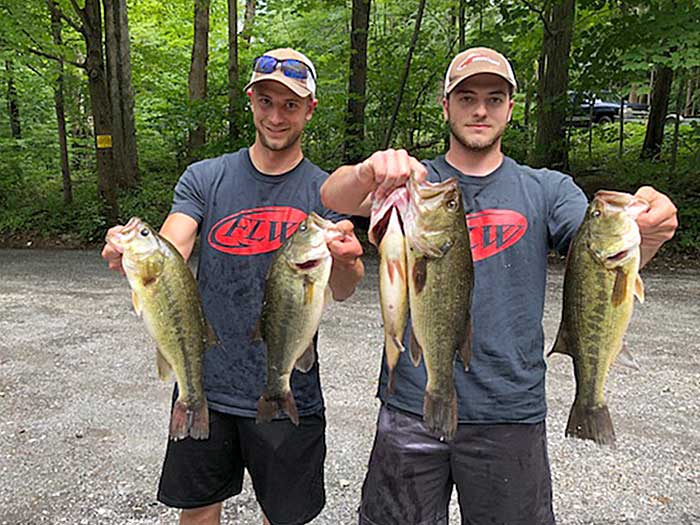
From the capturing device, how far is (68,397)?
557 cm

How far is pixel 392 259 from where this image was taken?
6.73ft

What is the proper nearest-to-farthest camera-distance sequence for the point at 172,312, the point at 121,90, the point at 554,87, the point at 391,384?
the point at 172,312 → the point at 391,384 → the point at 554,87 → the point at 121,90

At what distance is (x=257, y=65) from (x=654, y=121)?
15.5 metres

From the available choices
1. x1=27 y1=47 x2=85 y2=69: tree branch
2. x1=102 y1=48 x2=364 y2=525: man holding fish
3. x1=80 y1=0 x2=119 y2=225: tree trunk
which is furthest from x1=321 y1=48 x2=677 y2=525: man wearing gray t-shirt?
x1=27 y1=47 x2=85 y2=69: tree branch

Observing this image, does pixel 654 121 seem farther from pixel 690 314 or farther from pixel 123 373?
pixel 123 373

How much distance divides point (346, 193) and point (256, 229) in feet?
1.88

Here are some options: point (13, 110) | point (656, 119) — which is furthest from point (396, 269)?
point (13, 110)

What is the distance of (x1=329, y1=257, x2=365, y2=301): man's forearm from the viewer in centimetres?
242

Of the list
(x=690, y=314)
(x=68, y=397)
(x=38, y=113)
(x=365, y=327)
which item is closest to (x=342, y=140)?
(x=365, y=327)

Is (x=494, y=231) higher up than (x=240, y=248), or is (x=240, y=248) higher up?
(x=494, y=231)

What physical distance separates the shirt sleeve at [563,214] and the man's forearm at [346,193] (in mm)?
811

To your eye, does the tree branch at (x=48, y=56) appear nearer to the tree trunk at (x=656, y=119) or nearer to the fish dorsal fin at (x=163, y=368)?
the fish dorsal fin at (x=163, y=368)

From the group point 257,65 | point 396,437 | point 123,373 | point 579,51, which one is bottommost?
point 123,373

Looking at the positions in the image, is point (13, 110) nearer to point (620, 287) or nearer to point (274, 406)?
point (274, 406)
